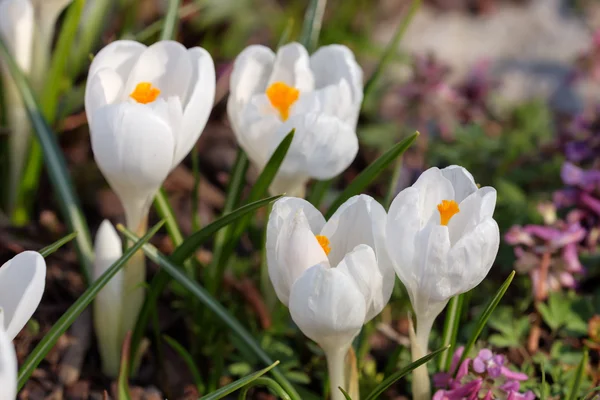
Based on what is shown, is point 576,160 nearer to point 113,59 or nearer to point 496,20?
point 113,59

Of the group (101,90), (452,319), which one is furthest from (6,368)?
(452,319)

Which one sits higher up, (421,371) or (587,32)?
(421,371)

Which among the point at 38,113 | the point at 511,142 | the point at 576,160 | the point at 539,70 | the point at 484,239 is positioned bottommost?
the point at 539,70

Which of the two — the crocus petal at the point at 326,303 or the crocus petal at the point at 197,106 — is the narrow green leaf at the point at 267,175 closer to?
the crocus petal at the point at 197,106

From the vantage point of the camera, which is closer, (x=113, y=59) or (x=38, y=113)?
(x=113, y=59)

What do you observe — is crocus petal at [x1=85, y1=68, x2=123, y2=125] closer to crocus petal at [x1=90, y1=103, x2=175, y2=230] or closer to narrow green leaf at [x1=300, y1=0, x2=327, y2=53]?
crocus petal at [x1=90, y1=103, x2=175, y2=230]

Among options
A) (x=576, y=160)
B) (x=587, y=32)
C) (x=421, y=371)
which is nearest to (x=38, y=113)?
(x=421, y=371)

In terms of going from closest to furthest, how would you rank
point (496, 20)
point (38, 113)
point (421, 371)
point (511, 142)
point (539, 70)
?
point (421, 371) < point (38, 113) < point (511, 142) < point (539, 70) < point (496, 20)
